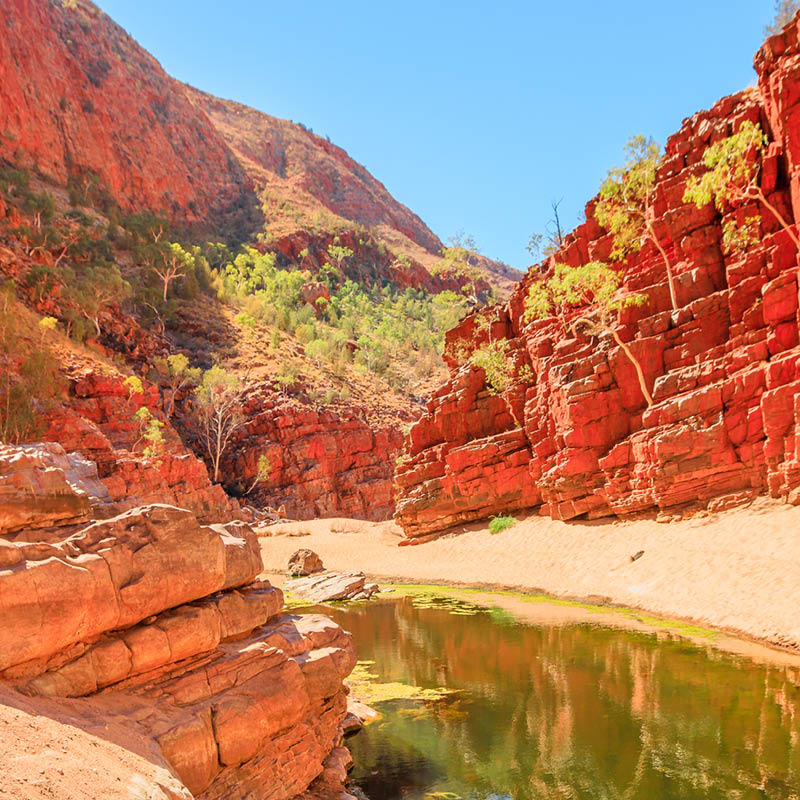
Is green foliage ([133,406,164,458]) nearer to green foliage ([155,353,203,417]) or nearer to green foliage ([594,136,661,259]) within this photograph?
green foliage ([155,353,203,417])

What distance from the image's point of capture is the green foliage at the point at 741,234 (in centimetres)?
2389

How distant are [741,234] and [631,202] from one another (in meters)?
6.16

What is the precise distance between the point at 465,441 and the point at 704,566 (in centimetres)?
1683

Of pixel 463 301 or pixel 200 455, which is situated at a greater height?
pixel 463 301

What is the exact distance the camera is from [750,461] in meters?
22.1

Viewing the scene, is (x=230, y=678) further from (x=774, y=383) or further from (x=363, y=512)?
(x=363, y=512)

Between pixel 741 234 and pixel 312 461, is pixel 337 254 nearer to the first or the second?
pixel 312 461

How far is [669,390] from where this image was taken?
2514 cm

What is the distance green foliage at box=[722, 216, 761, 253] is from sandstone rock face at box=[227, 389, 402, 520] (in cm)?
3564

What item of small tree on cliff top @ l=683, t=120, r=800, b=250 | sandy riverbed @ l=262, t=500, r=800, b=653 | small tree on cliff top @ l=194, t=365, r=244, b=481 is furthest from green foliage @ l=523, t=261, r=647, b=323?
small tree on cliff top @ l=194, t=365, r=244, b=481

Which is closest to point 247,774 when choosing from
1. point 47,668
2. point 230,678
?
point 230,678

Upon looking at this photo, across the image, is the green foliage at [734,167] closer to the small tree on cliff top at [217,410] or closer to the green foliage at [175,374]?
the small tree on cliff top at [217,410]

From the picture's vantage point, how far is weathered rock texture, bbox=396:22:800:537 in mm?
22203

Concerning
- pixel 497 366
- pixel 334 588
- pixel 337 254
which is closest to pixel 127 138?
pixel 337 254
